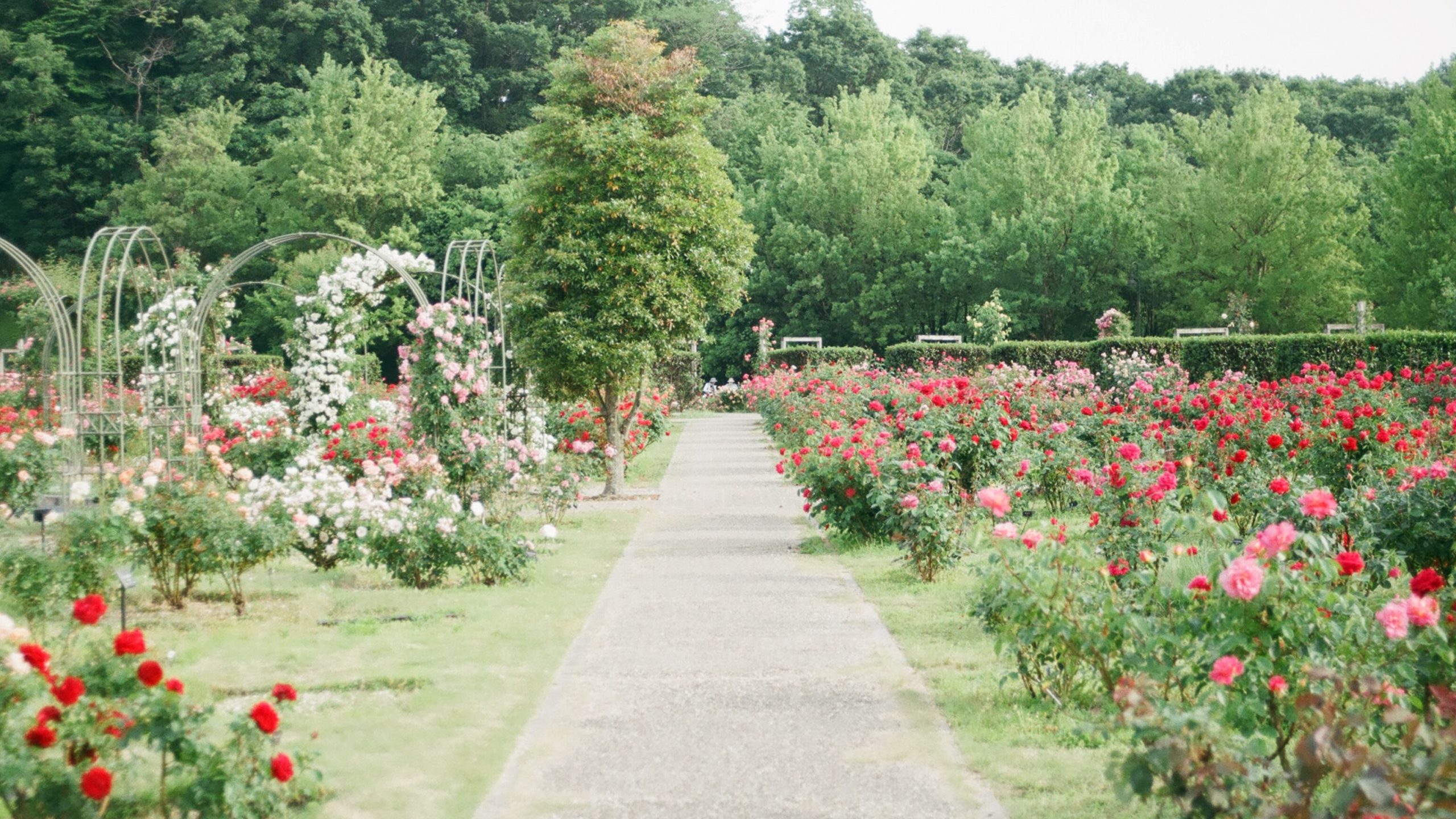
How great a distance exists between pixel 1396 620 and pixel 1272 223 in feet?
109

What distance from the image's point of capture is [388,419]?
41.2 feet

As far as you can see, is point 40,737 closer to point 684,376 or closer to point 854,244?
point 684,376

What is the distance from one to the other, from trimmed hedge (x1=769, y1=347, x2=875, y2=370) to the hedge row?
3.51 m

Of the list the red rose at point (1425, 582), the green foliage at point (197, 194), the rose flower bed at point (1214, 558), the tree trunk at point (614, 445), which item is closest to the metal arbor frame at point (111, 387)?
the tree trunk at point (614, 445)

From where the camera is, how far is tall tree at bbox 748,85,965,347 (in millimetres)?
40062

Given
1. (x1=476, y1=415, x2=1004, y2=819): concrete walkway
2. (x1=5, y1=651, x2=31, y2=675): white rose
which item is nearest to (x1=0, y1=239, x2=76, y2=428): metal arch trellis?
(x1=476, y1=415, x2=1004, y2=819): concrete walkway

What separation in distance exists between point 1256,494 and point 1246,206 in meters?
29.1

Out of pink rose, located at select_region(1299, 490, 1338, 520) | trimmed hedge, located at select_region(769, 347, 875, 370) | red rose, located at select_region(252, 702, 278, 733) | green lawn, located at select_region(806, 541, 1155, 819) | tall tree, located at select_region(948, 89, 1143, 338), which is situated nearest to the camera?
red rose, located at select_region(252, 702, 278, 733)

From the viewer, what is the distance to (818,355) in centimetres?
3216

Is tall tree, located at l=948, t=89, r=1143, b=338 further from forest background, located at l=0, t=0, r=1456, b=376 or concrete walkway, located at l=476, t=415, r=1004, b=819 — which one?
concrete walkway, located at l=476, t=415, r=1004, b=819

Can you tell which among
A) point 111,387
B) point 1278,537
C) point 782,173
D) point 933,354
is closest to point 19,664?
point 1278,537

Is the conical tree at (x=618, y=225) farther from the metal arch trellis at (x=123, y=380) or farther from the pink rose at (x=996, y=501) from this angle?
the pink rose at (x=996, y=501)

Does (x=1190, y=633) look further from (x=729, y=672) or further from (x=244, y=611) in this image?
(x=244, y=611)

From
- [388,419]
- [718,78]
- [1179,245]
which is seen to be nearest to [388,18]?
[718,78]
